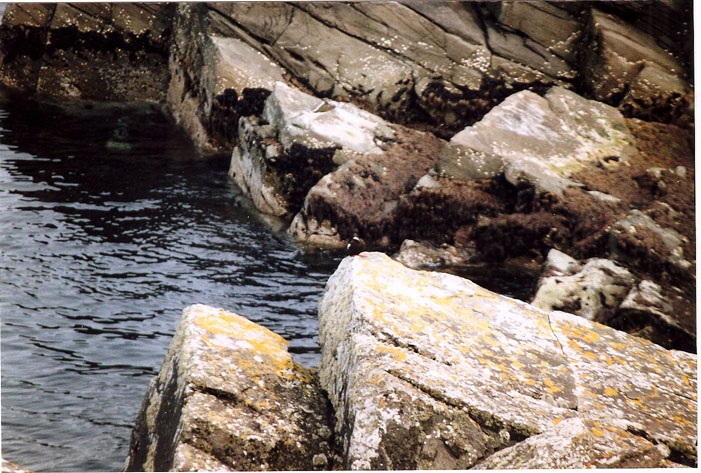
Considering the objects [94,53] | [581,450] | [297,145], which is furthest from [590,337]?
[94,53]

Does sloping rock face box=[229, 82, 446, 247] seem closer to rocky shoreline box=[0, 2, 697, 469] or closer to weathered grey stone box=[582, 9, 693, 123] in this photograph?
rocky shoreline box=[0, 2, 697, 469]

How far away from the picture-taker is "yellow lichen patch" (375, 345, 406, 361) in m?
4.02

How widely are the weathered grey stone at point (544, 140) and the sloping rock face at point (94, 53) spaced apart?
19.6 feet

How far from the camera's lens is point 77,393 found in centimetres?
527

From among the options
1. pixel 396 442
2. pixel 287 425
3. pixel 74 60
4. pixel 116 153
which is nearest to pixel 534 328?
pixel 396 442

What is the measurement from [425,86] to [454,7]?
4.80 feet

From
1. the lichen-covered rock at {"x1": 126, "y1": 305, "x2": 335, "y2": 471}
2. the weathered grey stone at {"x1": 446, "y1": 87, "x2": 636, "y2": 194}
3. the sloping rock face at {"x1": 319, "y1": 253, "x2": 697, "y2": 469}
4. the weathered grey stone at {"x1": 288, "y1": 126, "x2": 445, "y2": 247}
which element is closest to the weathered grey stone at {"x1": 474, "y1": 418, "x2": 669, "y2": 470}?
the sloping rock face at {"x1": 319, "y1": 253, "x2": 697, "y2": 469}

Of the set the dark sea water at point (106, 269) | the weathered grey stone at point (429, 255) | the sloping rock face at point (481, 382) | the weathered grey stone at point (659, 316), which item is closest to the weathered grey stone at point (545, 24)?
the weathered grey stone at point (429, 255)

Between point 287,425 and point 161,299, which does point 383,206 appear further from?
point 287,425

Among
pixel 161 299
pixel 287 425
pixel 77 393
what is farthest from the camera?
pixel 161 299

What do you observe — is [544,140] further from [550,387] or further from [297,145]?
[550,387]

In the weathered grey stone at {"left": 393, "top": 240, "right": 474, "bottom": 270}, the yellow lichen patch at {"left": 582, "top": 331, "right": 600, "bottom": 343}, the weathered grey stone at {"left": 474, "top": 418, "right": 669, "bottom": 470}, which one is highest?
the yellow lichen patch at {"left": 582, "top": 331, "right": 600, "bottom": 343}

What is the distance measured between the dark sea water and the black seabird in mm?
480

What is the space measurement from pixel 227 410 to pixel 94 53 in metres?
10.4
